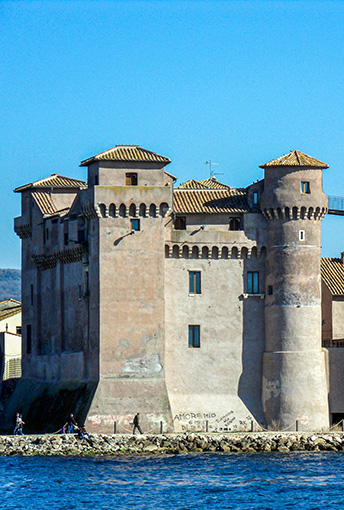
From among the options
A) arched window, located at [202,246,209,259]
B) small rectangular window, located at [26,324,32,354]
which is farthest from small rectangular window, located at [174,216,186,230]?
small rectangular window, located at [26,324,32,354]

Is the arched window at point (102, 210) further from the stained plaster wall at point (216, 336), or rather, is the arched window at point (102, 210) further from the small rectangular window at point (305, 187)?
the small rectangular window at point (305, 187)

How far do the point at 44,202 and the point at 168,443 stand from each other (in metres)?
18.0

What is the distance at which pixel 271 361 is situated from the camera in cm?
7031

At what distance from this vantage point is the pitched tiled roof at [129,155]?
69.7 m

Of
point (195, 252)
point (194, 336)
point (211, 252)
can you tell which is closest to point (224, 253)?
point (211, 252)

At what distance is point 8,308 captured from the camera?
9688 centimetres

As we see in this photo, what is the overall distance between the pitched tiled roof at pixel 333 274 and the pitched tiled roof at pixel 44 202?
47.2ft

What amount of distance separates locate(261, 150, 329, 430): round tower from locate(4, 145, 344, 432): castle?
0.07 m

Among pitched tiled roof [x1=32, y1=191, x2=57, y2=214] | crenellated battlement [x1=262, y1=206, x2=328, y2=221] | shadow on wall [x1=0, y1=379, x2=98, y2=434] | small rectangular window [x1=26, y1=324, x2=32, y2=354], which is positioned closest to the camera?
shadow on wall [x1=0, y1=379, x2=98, y2=434]

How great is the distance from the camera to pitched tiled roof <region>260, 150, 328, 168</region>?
6988 centimetres

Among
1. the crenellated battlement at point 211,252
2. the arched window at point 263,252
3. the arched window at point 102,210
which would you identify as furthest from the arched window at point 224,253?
the arched window at point 102,210

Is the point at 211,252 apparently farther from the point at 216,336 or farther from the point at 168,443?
the point at 168,443

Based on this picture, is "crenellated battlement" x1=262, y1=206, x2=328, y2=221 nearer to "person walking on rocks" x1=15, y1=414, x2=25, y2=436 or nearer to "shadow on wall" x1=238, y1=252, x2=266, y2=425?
"shadow on wall" x1=238, y1=252, x2=266, y2=425

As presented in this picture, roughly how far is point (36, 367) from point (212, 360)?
12411 mm
